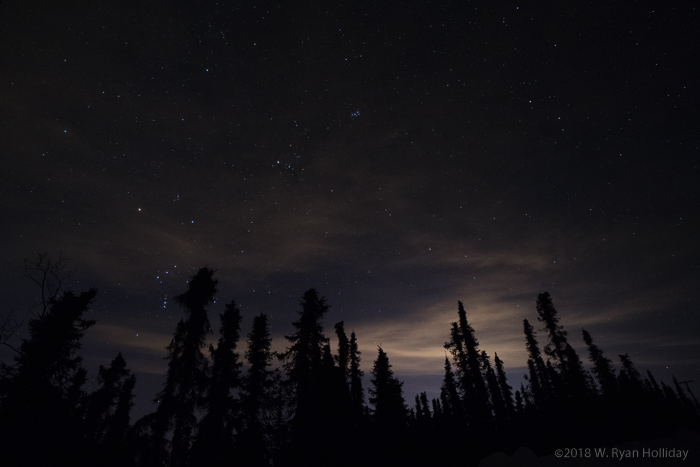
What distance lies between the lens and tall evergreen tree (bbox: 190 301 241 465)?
58.1ft

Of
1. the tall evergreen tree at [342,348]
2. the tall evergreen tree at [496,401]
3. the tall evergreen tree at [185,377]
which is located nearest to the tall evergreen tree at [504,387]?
the tall evergreen tree at [496,401]

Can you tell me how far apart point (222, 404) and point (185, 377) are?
4.24m

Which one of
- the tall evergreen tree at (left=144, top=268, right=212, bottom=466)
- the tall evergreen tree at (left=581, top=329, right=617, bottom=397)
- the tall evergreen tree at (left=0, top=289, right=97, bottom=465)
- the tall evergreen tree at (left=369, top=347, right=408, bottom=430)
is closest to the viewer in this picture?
the tall evergreen tree at (left=0, top=289, right=97, bottom=465)

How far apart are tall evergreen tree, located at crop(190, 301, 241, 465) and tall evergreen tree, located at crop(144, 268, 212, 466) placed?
0.79 metres

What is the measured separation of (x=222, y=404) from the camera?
21.2 meters

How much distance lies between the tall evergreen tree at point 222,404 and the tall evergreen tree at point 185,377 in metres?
0.79

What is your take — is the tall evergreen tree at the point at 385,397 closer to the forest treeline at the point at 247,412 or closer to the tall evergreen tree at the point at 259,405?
the forest treeline at the point at 247,412

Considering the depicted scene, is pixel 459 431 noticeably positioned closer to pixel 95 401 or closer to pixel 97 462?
pixel 97 462

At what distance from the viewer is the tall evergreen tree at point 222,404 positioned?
17.7m

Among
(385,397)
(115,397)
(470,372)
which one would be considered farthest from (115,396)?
(470,372)

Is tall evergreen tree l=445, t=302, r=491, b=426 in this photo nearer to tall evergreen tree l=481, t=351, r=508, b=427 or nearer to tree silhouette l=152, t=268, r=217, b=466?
tall evergreen tree l=481, t=351, r=508, b=427

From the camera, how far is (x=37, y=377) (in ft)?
55.7

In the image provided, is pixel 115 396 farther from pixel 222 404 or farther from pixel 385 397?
pixel 385 397
